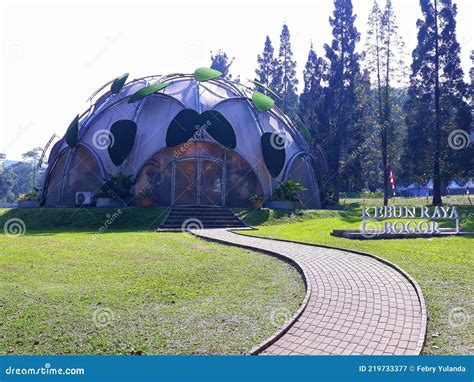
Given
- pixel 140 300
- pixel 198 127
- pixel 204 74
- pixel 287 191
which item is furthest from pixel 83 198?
pixel 140 300

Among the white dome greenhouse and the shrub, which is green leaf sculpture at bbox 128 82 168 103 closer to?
the white dome greenhouse

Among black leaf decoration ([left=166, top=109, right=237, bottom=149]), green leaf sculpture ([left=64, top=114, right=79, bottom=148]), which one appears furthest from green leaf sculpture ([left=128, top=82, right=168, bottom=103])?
green leaf sculpture ([left=64, top=114, right=79, bottom=148])

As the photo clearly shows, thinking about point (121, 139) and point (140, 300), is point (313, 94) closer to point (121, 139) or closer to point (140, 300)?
point (121, 139)

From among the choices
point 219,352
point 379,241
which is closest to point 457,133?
point 379,241

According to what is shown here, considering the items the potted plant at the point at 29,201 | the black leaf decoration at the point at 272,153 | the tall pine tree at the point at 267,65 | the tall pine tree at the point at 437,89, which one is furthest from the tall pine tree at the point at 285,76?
the potted plant at the point at 29,201

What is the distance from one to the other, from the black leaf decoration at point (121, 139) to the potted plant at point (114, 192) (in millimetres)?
1784

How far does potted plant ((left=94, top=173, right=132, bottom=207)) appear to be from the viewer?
81.1ft

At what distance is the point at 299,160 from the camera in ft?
100

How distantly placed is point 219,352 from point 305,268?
517 cm

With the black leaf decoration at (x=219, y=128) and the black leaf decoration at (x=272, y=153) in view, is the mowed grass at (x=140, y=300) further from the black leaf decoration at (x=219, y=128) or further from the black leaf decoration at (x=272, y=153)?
the black leaf decoration at (x=272, y=153)

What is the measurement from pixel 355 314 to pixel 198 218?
16.6 metres

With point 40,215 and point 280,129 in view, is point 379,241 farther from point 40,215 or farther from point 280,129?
point 40,215

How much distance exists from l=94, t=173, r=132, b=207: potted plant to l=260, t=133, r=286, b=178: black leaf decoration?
10093 millimetres

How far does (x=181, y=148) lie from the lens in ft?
87.7
